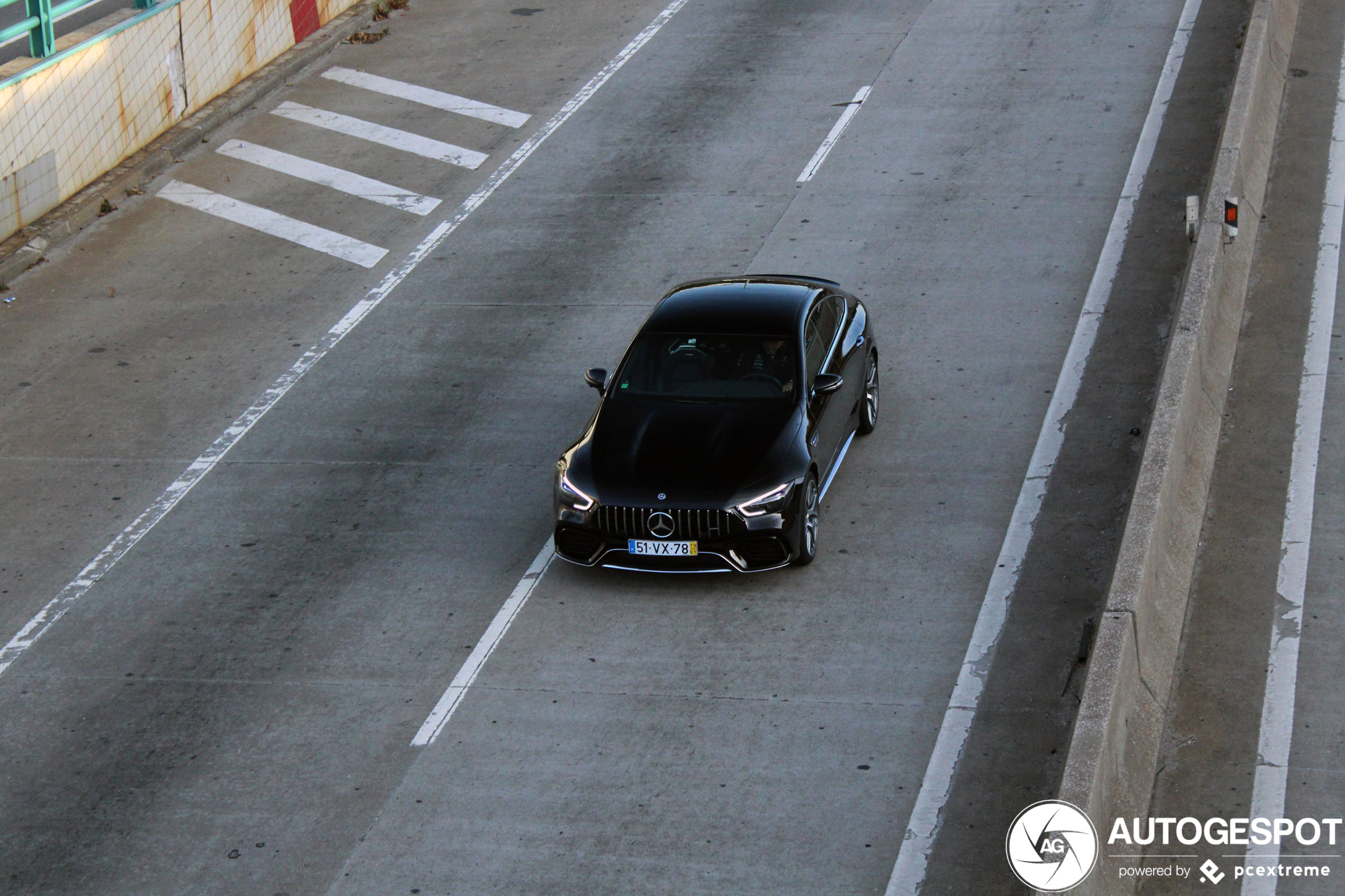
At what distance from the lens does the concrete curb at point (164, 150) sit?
1834 cm

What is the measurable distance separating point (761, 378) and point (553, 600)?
229cm

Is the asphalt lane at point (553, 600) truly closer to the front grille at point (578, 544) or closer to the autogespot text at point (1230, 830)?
the front grille at point (578, 544)

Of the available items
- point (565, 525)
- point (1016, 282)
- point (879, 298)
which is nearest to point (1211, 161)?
point (1016, 282)

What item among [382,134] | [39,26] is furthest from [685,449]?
[39,26]

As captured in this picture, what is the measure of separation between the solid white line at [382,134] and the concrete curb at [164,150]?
64 cm

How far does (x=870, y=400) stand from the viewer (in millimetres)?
13609

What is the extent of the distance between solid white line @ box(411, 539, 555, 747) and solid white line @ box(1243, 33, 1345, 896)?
15.4 ft

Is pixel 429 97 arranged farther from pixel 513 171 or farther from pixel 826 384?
pixel 826 384

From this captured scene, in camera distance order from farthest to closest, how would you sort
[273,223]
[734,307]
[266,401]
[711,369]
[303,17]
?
Answer: [303,17] → [273,223] → [266,401] → [734,307] → [711,369]

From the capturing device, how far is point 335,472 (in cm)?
1362

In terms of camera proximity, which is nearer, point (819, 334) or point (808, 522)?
point (808, 522)

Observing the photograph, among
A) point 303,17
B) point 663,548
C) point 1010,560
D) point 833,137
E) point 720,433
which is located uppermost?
point 720,433

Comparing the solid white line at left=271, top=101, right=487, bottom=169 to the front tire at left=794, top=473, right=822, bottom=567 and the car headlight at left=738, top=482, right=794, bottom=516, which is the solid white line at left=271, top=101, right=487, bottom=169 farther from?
the car headlight at left=738, top=482, right=794, bottom=516

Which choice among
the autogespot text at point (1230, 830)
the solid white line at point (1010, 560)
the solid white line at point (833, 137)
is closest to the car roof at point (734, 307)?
the solid white line at point (1010, 560)
